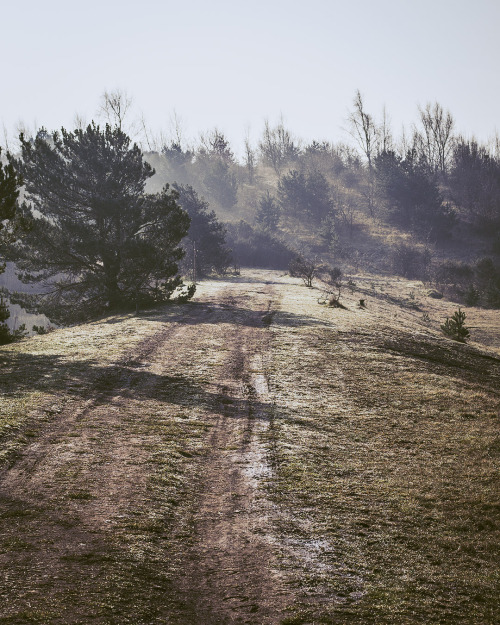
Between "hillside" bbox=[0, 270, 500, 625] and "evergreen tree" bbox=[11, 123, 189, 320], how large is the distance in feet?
34.4

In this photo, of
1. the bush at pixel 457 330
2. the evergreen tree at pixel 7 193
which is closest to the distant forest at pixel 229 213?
the evergreen tree at pixel 7 193

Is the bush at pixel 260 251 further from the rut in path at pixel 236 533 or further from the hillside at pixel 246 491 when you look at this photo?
the rut in path at pixel 236 533

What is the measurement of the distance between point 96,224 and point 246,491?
20.8 m

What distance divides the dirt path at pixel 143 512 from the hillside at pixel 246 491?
0.08ft

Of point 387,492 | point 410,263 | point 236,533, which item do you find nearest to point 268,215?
point 410,263

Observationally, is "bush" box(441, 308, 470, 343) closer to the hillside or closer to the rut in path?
the hillside

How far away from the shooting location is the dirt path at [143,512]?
463 cm

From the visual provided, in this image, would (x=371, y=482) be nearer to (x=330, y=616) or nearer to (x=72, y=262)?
(x=330, y=616)

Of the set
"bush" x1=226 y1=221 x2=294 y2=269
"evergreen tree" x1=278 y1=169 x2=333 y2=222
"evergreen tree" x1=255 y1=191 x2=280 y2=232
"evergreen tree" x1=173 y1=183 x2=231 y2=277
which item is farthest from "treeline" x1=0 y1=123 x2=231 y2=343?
"evergreen tree" x1=278 y1=169 x2=333 y2=222

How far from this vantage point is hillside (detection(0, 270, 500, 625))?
475 centimetres

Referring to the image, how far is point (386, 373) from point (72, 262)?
1647 centimetres

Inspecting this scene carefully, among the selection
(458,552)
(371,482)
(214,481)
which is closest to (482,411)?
(371,482)

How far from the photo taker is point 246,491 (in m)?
6.82

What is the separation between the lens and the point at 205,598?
4.75 m
